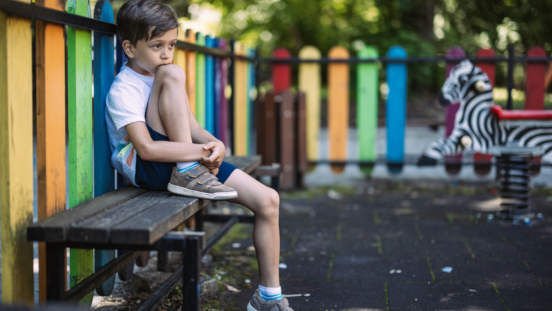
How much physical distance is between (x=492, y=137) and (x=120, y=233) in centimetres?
414

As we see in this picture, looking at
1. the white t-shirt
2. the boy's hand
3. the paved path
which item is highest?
the white t-shirt

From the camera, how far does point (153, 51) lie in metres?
2.47

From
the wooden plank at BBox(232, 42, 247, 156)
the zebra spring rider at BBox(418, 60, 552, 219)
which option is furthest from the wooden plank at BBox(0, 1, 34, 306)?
the zebra spring rider at BBox(418, 60, 552, 219)

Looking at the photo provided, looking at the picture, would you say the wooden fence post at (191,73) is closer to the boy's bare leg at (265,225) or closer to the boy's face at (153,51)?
the boy's face at (153,51)

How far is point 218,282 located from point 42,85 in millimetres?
1620

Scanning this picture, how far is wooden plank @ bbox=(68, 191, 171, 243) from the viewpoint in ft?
6.06

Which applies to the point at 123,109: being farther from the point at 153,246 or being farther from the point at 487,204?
the point at 487,204

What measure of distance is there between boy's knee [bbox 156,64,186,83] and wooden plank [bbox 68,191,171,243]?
1.82 feet

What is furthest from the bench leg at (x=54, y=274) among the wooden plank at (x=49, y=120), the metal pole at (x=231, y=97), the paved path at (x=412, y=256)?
the metal pole at (x=231, y=97)

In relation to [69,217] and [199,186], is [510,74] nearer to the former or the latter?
[199,186]

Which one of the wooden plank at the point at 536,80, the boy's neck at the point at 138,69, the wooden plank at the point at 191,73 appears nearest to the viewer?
the boy's neck at the point at 138,69

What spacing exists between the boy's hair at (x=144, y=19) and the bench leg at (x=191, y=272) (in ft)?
3.32

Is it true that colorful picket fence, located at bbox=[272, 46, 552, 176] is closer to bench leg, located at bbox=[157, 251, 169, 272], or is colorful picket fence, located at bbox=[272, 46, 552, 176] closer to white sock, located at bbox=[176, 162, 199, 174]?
bench leg, located at bbox=[157, 251, 169, 272]

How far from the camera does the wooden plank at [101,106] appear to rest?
2613 millimetres
